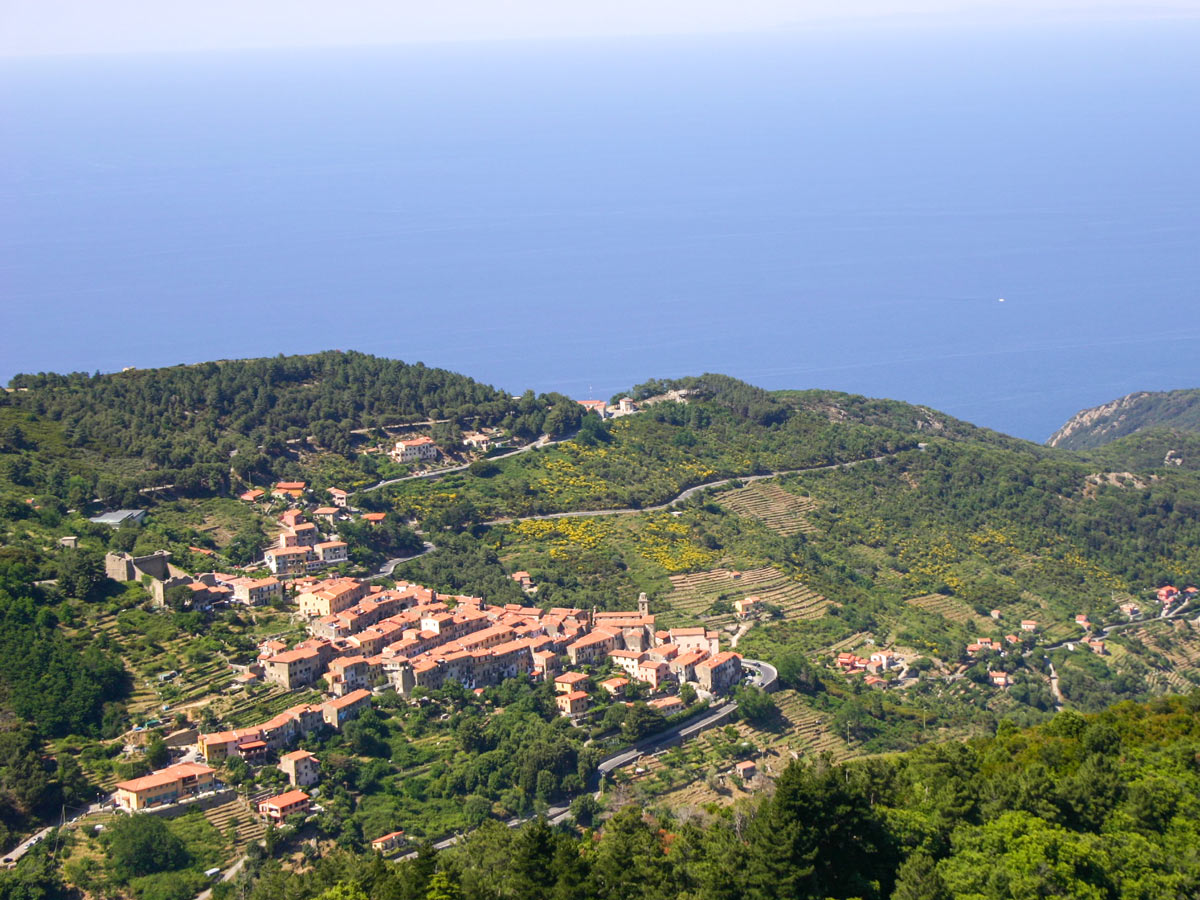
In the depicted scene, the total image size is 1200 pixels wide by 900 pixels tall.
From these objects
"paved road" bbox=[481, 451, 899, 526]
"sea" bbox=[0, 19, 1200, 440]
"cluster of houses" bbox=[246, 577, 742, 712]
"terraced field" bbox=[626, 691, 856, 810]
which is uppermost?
"sea" bbox=[0, 19, 1200, 440]

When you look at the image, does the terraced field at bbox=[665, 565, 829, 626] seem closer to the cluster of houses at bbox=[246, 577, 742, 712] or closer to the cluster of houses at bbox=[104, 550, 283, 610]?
the cluster of houses at bbox=[246, 577, 742, 712]

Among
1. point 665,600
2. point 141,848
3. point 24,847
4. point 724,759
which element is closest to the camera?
point 141,848

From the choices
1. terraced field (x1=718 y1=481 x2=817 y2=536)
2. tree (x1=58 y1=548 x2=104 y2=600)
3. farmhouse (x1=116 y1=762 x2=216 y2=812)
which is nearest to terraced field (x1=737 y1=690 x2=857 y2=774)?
farmhouse (x1=116 y1=762 x2=216 y2=812)

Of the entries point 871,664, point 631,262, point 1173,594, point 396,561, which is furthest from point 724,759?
point 631,262

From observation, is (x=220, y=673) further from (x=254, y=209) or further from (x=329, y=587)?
(x=254, y=209)

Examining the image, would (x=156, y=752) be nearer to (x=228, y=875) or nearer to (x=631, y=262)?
(x=228, y=875)

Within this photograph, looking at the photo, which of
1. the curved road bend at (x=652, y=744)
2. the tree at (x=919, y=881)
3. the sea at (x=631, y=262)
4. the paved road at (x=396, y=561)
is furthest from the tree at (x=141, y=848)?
the sea at (x=631, y=262)
